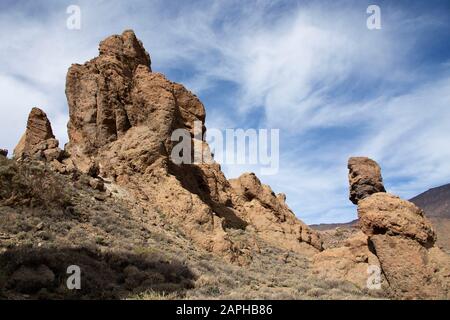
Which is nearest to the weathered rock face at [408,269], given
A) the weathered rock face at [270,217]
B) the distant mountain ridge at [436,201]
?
the weathered rock face at [270,217]

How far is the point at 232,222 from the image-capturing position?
30.5m

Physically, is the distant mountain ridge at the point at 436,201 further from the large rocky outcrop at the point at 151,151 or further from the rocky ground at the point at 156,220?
the rocky ground at the point at 156,220

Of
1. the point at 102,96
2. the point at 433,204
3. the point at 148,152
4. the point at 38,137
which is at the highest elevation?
the point at 433,204

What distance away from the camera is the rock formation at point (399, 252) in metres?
13.2

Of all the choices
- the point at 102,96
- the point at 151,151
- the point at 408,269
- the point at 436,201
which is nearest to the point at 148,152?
the point at 151,151

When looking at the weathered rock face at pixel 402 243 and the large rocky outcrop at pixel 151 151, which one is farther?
the large rocky outcrop at pixel 151 151

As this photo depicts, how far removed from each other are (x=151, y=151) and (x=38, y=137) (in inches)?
375

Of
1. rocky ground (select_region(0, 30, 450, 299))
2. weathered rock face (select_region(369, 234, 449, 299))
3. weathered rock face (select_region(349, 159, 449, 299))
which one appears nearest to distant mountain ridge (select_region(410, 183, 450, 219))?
rocky ground (select_region(0, 30, 450, 299))

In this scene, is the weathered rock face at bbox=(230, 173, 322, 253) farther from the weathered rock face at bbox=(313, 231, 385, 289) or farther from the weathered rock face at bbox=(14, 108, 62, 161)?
the weathered rock face at bbox=(14, 108, 62, 161)

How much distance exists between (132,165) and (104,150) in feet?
9.91

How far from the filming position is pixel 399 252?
46.0 ft

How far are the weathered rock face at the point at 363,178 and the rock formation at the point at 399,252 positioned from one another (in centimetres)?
747

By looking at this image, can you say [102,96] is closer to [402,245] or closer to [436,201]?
[402,245]
